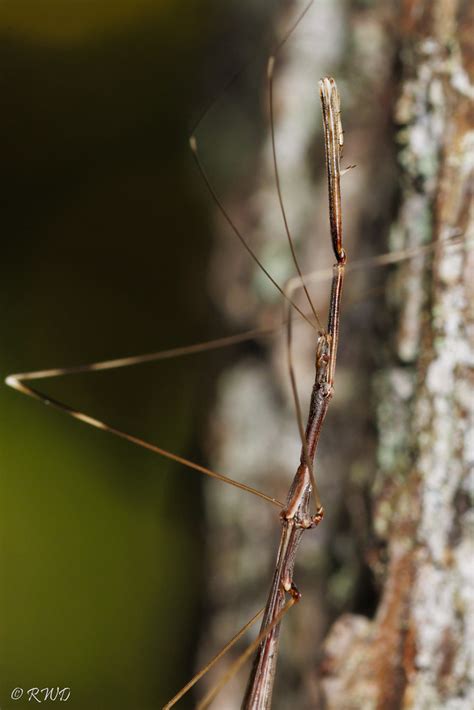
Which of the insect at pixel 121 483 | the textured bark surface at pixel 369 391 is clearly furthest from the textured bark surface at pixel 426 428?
the insect at pixel 121 483

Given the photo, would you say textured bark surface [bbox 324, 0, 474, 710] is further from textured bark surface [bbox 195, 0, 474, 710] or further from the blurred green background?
the blurred green background

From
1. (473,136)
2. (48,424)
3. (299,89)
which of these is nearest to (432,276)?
(473,136)

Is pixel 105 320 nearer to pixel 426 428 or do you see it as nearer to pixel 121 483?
pixel 121 483

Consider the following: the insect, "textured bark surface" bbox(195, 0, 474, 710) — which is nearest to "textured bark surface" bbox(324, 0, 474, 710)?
"textured bark surface" bbox(195, 0, 474, 710)

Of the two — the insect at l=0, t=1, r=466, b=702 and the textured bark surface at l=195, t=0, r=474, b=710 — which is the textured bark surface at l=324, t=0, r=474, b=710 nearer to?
the textured bark surface at l=195, t=0, r=474, b=710

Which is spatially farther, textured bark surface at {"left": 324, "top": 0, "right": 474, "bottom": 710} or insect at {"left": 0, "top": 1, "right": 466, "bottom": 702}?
insect at {"left": 0, "top": 1, "right": 466, "bottom": 702}

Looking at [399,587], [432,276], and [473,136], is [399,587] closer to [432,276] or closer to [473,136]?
[432,276]

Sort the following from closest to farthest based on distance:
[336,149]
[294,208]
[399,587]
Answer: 1. [336,149]
2. [399,587]
3. [294,208]

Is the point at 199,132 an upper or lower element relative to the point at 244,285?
upper
